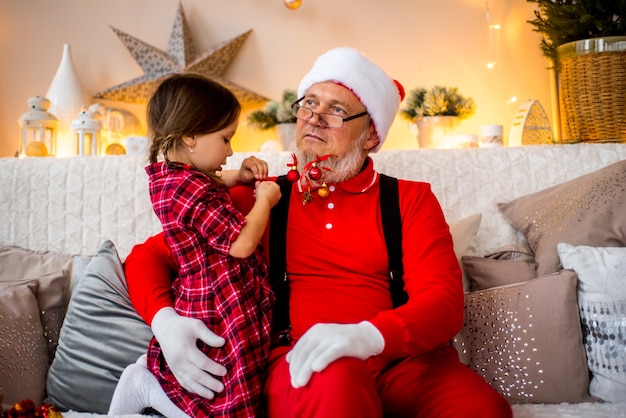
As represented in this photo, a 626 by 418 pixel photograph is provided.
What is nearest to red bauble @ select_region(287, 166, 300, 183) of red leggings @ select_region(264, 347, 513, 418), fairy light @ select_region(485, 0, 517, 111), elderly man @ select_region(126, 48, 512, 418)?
elderly man @ select_region(126, 48, 512, 418)

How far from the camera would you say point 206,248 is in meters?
1.47

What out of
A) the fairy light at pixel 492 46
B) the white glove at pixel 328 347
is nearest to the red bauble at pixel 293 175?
the white glove at pixel 328 347

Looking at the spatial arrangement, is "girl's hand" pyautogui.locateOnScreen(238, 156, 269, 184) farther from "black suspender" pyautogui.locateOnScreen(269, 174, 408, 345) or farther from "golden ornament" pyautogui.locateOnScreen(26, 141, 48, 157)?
"golden ornament" pyautogui.locateOnScreen(26, 141, 48, 157)

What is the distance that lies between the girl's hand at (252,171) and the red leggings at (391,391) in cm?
51

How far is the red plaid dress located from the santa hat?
0.53 meters

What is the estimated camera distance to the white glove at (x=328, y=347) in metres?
1.16

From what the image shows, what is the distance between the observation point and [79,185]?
7.23 feet

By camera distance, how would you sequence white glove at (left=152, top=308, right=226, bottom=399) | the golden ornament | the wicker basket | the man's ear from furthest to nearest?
1. the golden ornament
2. the wicker basket
3. the man's ear
4. white glove at (left=152, top=308, right=226, bottom=399)

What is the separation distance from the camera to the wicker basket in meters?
2.31

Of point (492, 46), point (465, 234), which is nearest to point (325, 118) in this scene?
point (465, 234)

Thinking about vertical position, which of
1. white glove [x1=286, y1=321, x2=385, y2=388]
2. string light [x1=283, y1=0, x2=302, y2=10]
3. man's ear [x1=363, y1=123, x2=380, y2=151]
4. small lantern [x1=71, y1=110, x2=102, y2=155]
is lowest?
white glove [x1=286, y1=321, x2=385, y2=388]

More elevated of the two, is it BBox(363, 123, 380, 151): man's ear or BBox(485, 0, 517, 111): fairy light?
BBox(485, 0, 517, 111): fairy light

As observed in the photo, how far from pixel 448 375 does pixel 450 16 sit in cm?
199

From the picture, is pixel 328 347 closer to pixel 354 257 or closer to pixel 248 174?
pixel 354 257
